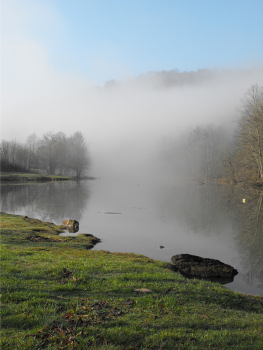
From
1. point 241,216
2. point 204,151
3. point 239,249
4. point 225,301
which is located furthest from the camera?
point 204,151

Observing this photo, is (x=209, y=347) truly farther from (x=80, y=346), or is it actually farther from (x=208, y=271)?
(x=208, y=271)

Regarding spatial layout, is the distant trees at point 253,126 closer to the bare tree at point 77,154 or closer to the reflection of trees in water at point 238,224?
the reflection of trees in water at point 238,224

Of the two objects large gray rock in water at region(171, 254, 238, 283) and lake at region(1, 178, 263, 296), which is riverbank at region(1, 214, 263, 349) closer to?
large gray rock in water at region(171, 254, 238, 283)

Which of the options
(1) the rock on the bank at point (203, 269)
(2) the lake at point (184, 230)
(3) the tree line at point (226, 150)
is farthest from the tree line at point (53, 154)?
(1) the rock on the bank at point (203, 269)

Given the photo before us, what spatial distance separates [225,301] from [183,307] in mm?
2293

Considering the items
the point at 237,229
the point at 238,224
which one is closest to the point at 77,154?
the point at 238,224

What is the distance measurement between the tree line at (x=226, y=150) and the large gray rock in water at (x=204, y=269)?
54.8 metres

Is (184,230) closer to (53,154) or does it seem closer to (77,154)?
(77,154)

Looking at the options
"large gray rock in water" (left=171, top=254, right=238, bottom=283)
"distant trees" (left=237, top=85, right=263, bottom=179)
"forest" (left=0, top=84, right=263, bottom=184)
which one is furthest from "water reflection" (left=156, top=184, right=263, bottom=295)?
"forest" (left=0, top=84, right=263, bottom=184)

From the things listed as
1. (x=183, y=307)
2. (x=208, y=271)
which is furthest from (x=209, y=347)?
(x=208, y=271)

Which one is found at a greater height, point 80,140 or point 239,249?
point 80,140

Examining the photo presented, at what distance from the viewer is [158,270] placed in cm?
1238

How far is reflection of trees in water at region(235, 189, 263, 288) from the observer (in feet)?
47.4

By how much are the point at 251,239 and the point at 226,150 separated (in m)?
93.5
